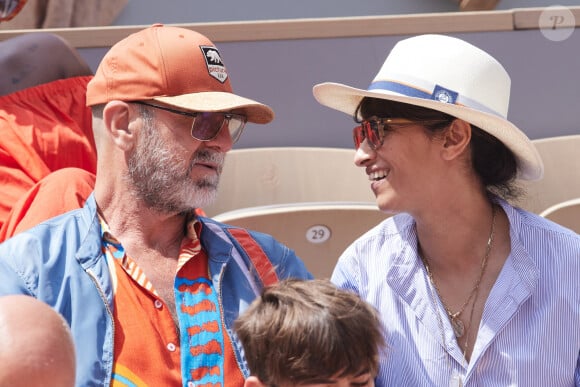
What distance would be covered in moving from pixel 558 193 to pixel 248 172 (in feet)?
3.86

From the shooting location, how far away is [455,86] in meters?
2.26

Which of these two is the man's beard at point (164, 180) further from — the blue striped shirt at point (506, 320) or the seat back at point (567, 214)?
the seat back at point (567, 214)

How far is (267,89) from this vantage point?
3.84 metres

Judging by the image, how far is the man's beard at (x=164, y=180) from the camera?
2287mm

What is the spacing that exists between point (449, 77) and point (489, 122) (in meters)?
0.14

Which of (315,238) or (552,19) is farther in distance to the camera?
(552,19)

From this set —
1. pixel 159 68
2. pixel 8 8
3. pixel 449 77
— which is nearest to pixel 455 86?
pixel 449 77

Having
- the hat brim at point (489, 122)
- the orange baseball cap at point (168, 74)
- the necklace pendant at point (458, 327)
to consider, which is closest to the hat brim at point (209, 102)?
the orange baseball cap at point (168, 74)

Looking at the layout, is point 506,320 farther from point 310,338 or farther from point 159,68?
point 159,68

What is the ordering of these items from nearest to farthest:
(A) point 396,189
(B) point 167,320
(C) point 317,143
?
(B) point 167,320
(A) point 396,189
(C) point 317,143

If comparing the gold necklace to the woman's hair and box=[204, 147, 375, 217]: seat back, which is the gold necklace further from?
box=[204, 147, 375, 217]: seat back

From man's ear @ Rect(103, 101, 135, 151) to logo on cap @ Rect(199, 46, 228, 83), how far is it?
22cm

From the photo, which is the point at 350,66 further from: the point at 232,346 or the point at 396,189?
the point at 232,346

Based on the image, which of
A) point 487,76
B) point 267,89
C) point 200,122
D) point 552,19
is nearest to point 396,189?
point 487,76
